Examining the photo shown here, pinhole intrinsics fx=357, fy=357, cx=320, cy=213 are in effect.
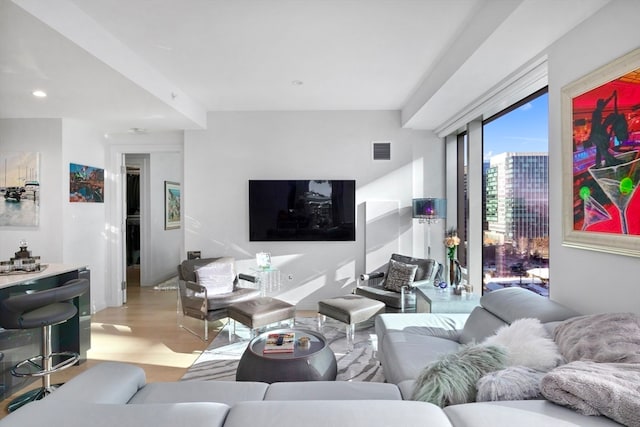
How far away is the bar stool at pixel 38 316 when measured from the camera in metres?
2.41

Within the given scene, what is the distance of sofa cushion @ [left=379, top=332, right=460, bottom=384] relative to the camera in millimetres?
2154

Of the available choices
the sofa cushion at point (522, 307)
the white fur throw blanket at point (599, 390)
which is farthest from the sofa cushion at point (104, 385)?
the sofa cushion at point (522, 307)

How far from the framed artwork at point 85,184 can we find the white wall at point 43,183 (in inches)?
8.3

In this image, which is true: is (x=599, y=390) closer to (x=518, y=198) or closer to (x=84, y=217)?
(x=518, y=198)

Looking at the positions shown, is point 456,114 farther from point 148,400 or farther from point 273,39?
point 148,400

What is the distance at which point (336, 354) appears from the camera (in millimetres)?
3463

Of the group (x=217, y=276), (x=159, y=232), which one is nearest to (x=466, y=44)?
(x=217, y=276)

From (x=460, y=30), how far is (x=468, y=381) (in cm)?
262

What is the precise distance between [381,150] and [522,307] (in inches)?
129

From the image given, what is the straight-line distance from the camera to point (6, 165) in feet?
14.2

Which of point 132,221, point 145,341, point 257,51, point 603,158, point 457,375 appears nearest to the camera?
point 457,375

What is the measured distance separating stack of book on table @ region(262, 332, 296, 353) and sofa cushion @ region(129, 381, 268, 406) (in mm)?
736

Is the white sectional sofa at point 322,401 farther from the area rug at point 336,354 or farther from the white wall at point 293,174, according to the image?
the white wall at point 293,174

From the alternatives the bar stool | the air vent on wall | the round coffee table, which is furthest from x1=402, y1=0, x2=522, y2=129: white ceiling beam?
the bar stool
